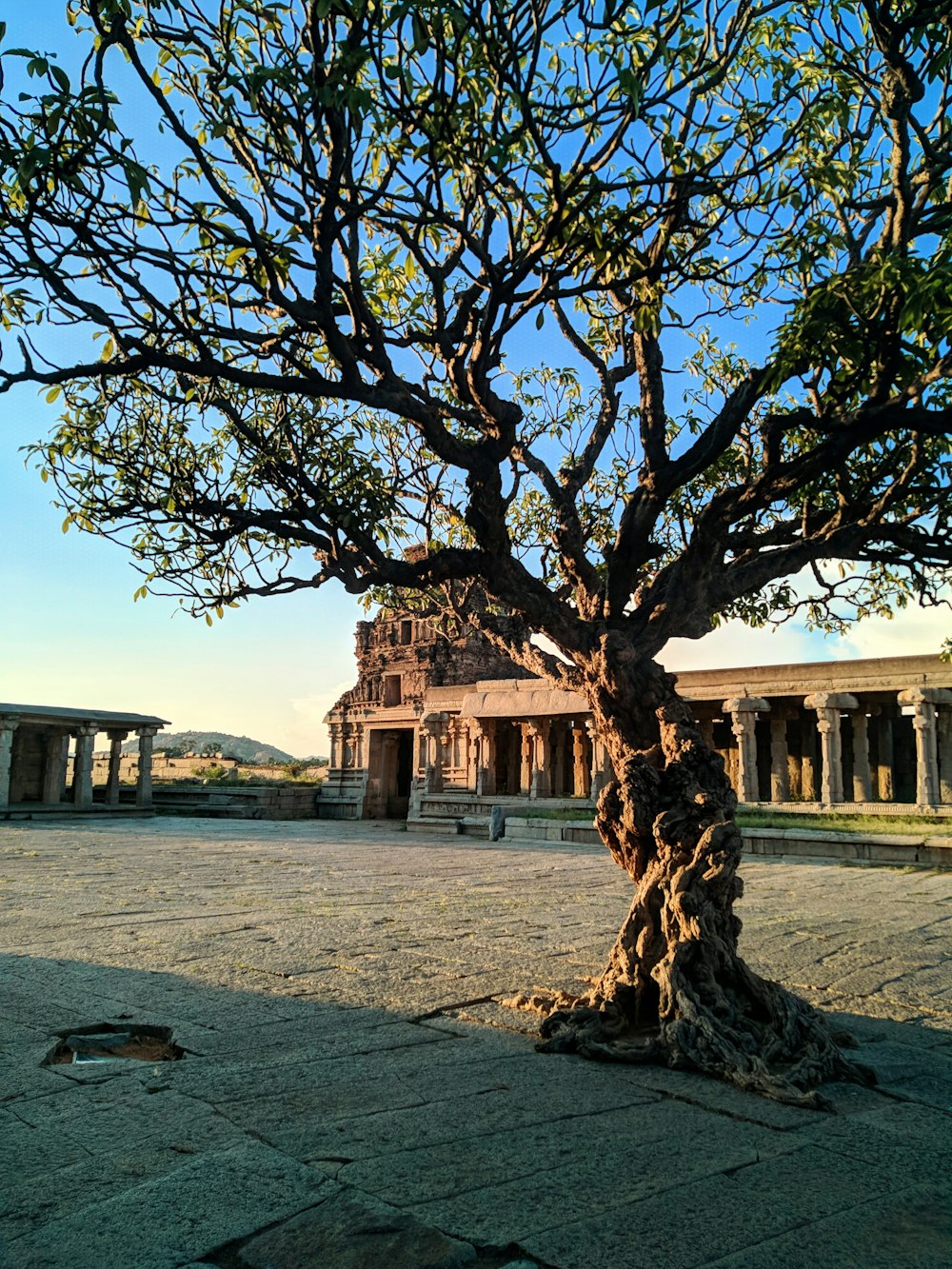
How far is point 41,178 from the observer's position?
15.2 feet

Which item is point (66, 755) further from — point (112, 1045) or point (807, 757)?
point (112, 1045)

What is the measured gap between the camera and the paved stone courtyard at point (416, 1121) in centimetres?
257

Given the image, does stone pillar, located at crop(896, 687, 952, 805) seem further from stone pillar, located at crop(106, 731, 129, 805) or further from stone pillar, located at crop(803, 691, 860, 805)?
stone pillar, located at crop(106, 731, 129, 805)

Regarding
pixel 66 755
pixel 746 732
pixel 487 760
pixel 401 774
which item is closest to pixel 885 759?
pixel 746 732

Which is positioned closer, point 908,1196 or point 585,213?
point 908,1196

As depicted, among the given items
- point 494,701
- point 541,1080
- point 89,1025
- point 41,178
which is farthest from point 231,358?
point 494,701

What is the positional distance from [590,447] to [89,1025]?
488 cm

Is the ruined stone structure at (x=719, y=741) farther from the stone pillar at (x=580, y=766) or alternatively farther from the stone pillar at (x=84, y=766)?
the stone pillar at (x=84, y=766)

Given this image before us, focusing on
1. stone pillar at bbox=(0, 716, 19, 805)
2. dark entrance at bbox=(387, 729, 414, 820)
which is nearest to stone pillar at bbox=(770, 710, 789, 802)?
dark entrance at bbox=(387, 729, 414, 820)

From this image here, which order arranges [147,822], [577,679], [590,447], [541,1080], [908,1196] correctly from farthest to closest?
[147,822] < [590,447] < [577,679] < [541,1080] < [908,1196]

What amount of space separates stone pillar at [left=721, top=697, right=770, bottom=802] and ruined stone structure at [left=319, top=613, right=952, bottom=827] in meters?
0.03

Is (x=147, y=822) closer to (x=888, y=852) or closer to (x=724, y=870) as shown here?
(x=888, y=852)

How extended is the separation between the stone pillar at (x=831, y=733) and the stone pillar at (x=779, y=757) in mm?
2794

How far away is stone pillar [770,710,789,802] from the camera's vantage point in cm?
2367
